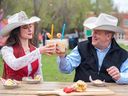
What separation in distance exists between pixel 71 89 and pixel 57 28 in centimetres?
4354

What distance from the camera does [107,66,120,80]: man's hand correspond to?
13.3 ft

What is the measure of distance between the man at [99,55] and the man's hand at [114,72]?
15cm

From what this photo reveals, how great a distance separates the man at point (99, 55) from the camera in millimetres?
4402

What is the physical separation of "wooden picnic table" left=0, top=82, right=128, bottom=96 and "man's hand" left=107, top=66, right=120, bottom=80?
8 centimetres

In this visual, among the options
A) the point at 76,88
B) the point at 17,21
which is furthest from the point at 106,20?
the point at 76,88

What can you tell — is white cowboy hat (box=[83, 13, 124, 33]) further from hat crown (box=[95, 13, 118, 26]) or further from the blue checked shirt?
the blue checked shirt

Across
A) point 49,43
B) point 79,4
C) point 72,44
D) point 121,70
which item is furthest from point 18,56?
point 79,4

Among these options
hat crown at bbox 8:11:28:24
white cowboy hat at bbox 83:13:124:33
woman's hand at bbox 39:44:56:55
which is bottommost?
woman's hand at bbox 39:44:56:55

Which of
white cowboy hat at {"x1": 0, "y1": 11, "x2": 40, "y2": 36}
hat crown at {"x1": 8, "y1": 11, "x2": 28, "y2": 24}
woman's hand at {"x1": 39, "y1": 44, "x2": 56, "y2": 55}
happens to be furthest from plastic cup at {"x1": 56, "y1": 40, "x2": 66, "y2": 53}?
hat crown at {"x1": 8, "y1": 11, "x2": 28, "y2": 24}

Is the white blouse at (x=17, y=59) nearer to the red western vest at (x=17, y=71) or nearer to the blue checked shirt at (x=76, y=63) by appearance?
the red western vest at (x=17, y=71)

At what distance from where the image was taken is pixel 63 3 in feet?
137

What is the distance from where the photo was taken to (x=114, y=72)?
4.11 metres

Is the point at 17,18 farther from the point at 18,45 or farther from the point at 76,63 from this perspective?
the point at 76,63

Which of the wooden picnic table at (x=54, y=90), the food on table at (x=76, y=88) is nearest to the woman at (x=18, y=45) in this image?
the wooden picnic table at (x=54, y=90)
